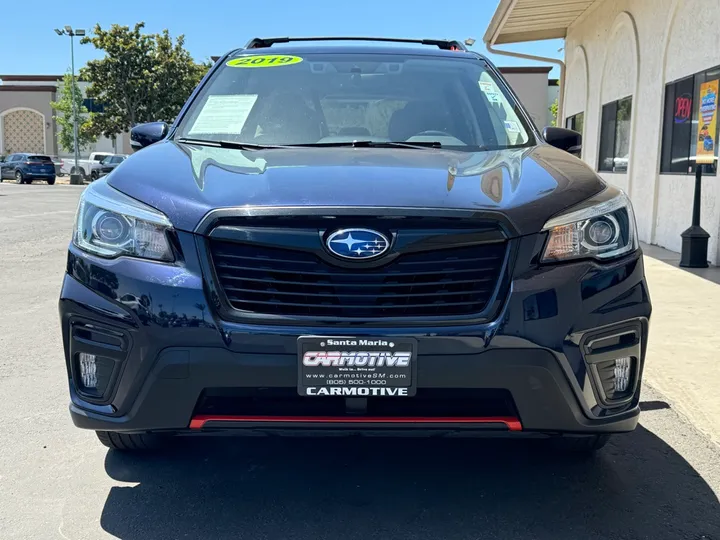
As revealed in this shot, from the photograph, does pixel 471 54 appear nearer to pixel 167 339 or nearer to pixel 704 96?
pixel 167 339

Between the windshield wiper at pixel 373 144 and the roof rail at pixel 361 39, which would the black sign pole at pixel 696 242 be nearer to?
the roof rail at pixel 361 39

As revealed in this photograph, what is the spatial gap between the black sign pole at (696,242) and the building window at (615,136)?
147 inches

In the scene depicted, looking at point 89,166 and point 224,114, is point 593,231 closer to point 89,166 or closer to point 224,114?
point 224,114

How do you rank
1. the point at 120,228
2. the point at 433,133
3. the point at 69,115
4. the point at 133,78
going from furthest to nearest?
the point at 69,115, the point at 133,78, the point at 433,133, the point at 120,228

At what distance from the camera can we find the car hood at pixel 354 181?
7.64 feet

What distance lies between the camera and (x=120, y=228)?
2.42 meters

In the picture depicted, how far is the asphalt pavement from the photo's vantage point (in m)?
2.51

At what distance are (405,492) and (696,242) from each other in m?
6.65

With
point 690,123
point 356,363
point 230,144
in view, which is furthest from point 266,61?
point 690,123

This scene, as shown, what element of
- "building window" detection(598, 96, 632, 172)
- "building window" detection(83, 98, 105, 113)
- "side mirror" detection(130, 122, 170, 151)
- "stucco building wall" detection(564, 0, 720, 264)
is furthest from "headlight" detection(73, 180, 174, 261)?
"building window" detection(83, 98, 105, 113)

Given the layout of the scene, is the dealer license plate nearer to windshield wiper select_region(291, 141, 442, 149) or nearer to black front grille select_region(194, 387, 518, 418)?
black front grille select_region(194, 387, 518, 418)

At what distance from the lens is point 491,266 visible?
2301mm

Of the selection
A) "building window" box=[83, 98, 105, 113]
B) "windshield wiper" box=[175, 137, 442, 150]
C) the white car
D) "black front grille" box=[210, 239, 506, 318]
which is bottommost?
the white car

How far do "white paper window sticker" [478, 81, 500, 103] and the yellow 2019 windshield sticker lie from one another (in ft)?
3.17
